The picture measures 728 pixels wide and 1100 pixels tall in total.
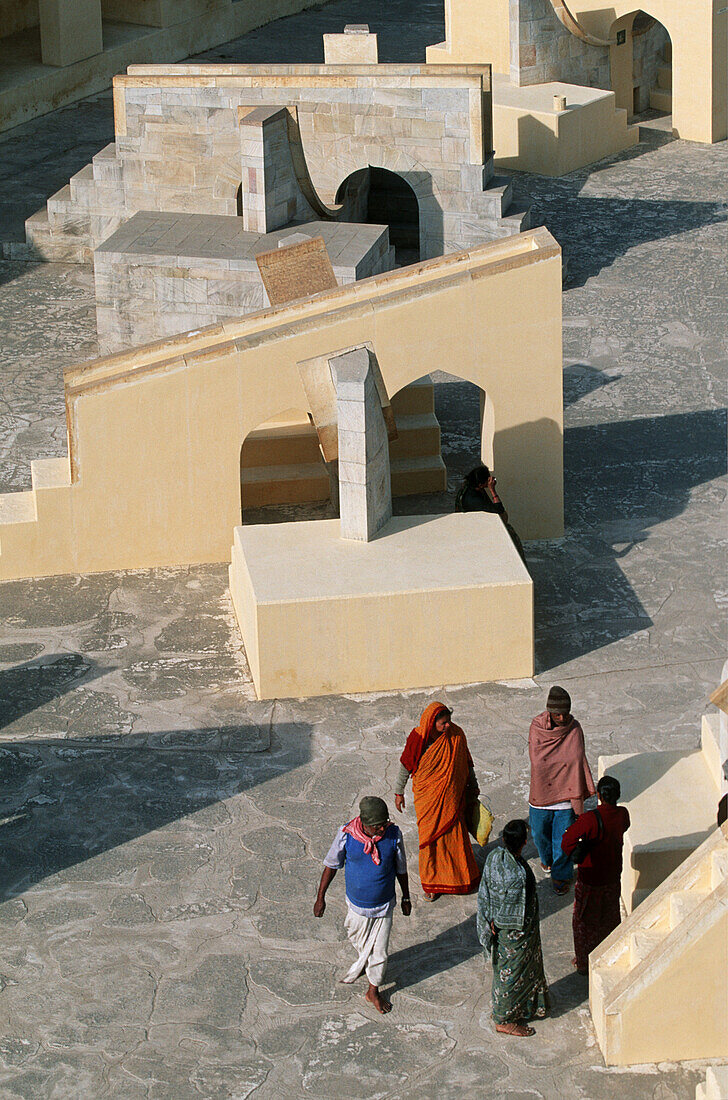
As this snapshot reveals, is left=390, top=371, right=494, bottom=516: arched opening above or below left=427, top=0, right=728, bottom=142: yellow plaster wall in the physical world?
below

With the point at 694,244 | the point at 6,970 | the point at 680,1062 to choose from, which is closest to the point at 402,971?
the point at 680,1062

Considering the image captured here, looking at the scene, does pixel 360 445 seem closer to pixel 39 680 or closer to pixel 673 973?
pixel 39 680

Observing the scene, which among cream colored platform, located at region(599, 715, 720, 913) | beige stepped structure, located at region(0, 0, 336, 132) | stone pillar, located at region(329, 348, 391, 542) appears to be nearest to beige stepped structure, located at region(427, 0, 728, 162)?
beige stepped structure, located at region(0, 0, 336, 132)

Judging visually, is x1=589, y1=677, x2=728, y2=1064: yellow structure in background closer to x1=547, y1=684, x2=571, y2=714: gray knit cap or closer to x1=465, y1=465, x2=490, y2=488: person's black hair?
x1=547, y1=684, x2=571, y2=714: gray knit cap

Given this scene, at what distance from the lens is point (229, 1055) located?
8.62 meters

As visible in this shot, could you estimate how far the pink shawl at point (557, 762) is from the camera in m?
9.52

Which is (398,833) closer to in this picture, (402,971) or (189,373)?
(402,971)

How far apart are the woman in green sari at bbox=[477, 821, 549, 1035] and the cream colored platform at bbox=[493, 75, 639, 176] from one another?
16940 millimetres

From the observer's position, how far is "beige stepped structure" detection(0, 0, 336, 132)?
26.9m

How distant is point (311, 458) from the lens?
15.1 m

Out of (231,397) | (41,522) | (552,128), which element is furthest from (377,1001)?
(552,128)

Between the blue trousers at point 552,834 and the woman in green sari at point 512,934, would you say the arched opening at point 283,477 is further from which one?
the woman in green sari at point 512,934

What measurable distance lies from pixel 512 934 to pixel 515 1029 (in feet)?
1.88

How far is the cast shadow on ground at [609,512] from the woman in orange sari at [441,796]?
2752 mm
